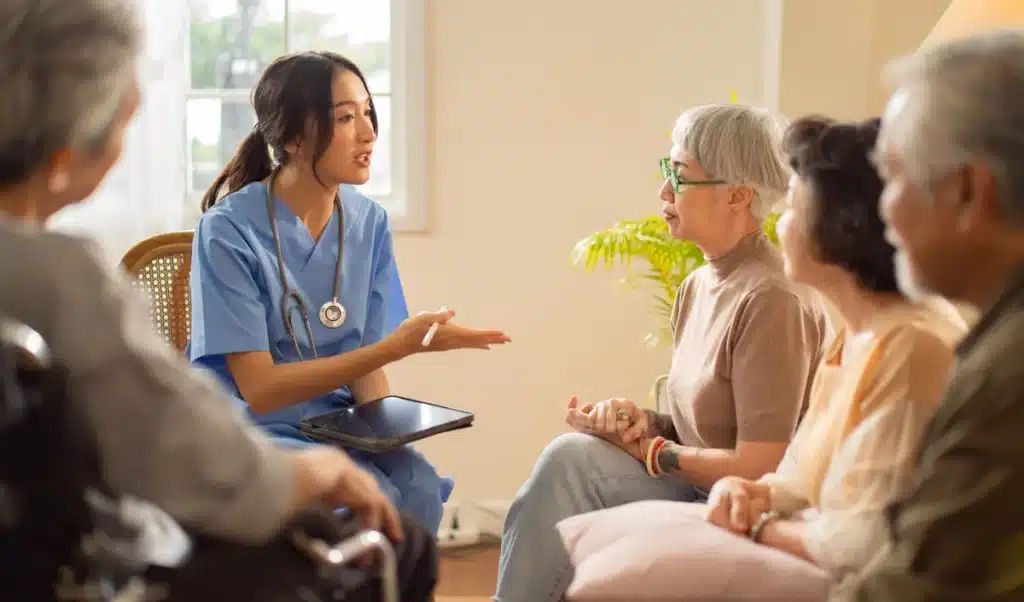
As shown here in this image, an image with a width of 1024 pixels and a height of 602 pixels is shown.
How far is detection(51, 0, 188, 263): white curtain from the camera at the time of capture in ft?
9.55

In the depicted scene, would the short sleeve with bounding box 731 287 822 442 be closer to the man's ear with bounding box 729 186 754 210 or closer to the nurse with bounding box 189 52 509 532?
the man's ear with bounding box 729 186 754 210

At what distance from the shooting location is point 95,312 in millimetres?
1039

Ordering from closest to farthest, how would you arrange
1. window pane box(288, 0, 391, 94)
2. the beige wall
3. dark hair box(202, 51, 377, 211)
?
1. dark hair box(202, 51, 377, 211)
2. the beige wall
3. window pane box(288, 0, 391, 94)

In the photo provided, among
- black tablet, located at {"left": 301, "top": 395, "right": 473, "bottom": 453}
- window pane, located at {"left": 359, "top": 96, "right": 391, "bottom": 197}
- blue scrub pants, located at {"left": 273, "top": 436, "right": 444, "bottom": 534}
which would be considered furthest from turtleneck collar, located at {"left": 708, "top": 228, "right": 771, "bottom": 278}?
window pane, located at {"left": 359, "top": 96, "right": 391, "bottom": 197}

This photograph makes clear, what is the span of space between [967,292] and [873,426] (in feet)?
0.71

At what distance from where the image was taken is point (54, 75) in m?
1.12

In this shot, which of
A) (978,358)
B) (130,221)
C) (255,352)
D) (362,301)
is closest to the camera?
(978,358)

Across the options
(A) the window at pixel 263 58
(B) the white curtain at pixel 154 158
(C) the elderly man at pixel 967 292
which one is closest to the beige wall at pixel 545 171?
(A) the window at pixel 263 58

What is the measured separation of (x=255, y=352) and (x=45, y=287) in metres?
1.07

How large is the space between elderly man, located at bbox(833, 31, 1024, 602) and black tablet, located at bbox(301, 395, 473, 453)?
87 cm

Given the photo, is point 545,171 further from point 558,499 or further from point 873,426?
point 873,426

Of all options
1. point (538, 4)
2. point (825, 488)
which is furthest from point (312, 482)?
point (538, 4)

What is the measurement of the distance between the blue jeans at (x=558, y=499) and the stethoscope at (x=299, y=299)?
519mm

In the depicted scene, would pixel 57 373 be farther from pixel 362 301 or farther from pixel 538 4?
pixel 538 4
